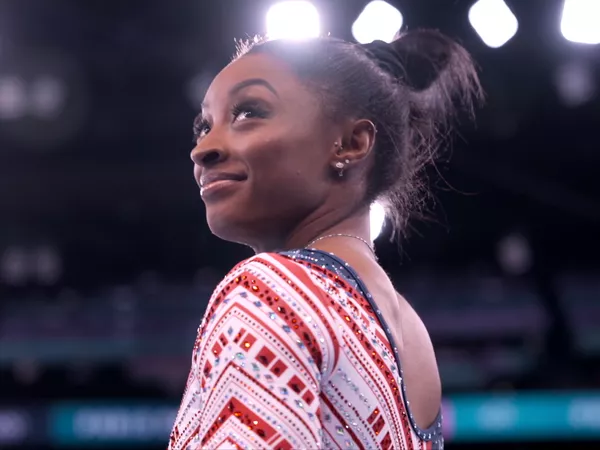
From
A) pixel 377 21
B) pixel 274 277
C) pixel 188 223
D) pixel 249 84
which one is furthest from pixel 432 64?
pixel 188 223

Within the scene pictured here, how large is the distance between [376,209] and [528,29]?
10.3ft

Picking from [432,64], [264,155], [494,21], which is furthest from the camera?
[494,21]

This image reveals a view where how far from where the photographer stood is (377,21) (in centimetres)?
351

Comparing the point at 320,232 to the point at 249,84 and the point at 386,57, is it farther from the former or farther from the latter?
the point at 386,57

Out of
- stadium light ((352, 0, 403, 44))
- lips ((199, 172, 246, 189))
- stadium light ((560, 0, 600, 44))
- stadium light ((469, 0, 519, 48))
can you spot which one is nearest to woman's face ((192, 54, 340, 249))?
lips ((199, 172, 246, 189))

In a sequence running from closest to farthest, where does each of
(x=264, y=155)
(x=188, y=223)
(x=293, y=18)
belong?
(x=264, y=155)
(x=293, y=18)
(x=188, y=223)

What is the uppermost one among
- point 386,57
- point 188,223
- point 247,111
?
point 188,223

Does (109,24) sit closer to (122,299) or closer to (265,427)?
(122,299)

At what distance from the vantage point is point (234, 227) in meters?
1.18

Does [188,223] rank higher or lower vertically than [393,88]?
higher

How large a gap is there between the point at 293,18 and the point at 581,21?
1.25 metres

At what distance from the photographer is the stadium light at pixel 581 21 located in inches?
143

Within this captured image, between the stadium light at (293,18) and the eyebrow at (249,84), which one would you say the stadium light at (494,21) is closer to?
the stadium light at (293,18)

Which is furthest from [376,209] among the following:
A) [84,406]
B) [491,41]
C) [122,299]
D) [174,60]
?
[122,299]
